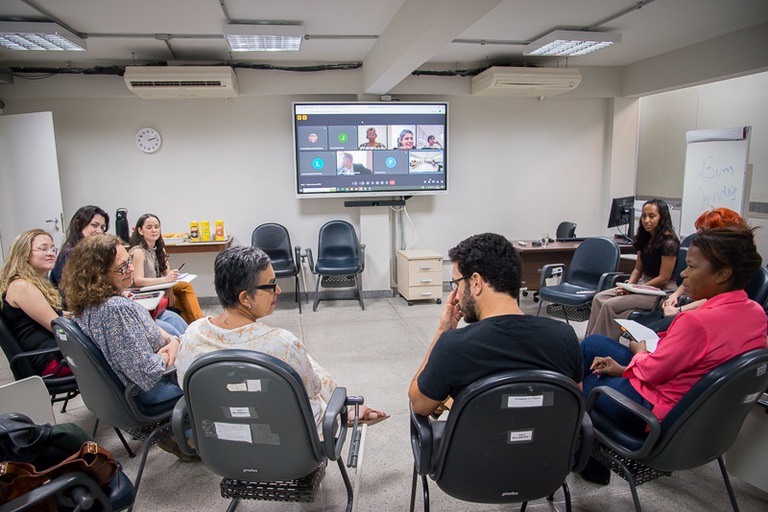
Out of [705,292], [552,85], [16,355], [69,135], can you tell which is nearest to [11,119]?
[69,135]

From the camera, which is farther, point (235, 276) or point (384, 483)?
point (384, 483)

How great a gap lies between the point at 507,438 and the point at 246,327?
0.93 metres

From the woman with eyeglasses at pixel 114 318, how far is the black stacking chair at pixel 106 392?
4 centimetres

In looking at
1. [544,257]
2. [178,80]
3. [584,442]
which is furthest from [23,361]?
[544,257]

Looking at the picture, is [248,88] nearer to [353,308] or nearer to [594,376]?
[353,308]

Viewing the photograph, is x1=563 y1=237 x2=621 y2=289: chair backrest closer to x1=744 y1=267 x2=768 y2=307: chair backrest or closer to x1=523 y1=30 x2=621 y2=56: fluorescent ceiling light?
x1=744 y1=267 x2=768 y2=307: chair backrest

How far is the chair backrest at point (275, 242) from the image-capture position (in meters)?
5.40

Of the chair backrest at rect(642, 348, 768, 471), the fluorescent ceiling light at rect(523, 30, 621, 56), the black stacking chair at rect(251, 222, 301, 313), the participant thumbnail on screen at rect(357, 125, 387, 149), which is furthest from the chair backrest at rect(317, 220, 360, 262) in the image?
the chair backrest at rect(642, 348, 768, 471)

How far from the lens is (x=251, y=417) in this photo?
153 centimetres

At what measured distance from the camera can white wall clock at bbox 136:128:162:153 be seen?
532 cm

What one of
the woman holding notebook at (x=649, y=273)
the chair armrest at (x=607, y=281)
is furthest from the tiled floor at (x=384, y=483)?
the chair armrest at (x=607, y=281)

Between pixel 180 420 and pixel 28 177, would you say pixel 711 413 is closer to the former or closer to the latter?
pixel 180 420

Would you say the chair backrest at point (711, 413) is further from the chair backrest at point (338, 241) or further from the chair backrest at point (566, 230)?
the chair backrest at point (338, 241)

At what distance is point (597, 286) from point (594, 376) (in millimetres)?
2184
